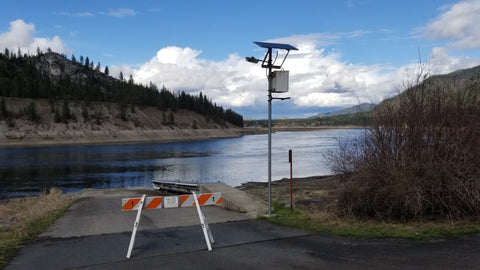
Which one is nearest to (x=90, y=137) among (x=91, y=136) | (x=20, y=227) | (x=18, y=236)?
(x=91, y=136)

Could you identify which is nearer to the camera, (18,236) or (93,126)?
(18,236)

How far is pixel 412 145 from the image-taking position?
359 inches

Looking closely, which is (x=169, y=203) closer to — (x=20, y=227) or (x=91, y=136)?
(x=20, y=227)

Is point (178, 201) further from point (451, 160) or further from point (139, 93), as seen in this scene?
point (139, 93)

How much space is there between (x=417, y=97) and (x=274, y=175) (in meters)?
26.2

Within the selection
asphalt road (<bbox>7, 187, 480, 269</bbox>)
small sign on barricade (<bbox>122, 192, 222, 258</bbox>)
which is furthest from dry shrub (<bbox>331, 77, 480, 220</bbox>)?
small sign on barricade (<bbox>122, 192, 222, 258</bbox>)

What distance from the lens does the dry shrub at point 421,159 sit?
28.5 feet

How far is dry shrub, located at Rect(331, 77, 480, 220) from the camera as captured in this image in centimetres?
869

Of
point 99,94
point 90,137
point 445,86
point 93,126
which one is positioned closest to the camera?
point 445,86

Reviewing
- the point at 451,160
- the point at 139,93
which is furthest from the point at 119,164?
the point at 139,93

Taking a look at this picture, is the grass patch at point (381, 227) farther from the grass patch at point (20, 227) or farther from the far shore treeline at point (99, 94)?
the far shore treeline at point (99, 94)

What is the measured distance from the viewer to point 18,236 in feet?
28.4

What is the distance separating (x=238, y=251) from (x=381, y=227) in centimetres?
329

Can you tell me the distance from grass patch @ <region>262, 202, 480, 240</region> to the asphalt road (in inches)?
11.6
